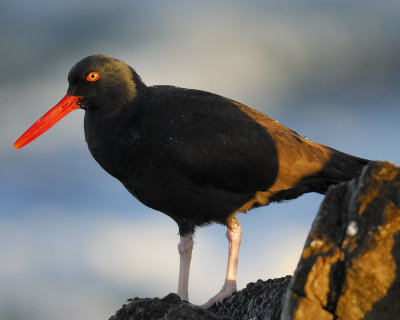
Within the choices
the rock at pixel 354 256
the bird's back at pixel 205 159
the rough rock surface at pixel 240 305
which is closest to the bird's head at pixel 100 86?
the bird's back at pixel 205 159

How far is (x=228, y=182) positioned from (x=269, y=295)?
5.18ft

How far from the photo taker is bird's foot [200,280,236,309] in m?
7.15

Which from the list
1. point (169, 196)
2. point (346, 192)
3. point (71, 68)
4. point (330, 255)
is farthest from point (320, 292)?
point (71, 68)

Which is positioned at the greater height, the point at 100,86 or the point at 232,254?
the point at 100,86

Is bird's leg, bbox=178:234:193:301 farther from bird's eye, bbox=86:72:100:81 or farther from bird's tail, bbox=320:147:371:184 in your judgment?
bird's eye, bbox=86:72:100:81

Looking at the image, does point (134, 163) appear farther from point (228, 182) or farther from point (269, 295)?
point (269, 295)

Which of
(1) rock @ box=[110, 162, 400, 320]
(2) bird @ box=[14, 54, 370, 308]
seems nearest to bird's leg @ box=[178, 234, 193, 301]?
(2) bird @ box=[14, 54, 370, 308]

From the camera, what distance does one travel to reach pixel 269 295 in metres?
6.11

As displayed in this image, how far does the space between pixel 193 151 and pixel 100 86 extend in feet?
4.72

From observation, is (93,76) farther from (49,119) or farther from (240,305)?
(240,305)

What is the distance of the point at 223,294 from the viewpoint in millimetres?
7242

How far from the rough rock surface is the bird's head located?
2343mm

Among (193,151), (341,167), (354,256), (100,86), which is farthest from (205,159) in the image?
(354,256)

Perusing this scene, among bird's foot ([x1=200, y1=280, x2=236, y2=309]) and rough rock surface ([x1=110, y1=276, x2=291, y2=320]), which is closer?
rough rock surface ([x1=110, y1=276, x2=291, y2=320])
